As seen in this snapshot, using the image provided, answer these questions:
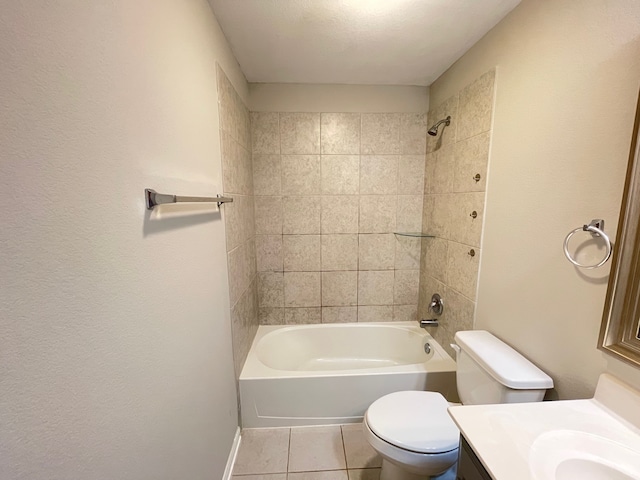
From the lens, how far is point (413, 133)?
88.5 inches

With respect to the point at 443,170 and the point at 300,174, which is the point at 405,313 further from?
the point at 300,174

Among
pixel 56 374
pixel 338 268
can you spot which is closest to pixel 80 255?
pixel 56 374

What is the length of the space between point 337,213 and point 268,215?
583 mm

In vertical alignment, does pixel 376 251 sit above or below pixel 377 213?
below

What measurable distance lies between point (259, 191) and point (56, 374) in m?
1.88

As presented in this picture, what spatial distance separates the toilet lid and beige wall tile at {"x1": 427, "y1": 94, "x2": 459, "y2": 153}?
1.61m

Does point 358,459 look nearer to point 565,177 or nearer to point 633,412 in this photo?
point 633,412

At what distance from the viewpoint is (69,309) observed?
1.67 ft

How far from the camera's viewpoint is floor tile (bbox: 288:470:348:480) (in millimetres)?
1475

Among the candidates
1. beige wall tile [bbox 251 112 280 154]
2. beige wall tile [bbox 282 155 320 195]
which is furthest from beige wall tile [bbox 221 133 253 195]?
beige wall tile [bbox 282 155 320 195]

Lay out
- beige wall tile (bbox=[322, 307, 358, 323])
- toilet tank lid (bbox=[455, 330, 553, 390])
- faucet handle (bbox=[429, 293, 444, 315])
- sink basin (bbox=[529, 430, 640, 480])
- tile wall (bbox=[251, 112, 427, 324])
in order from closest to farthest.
Result: 1. sink basin (bbox=[529, 430, 640, 480])
2. toilet tank lid (bbox=[455, 330, 553, 390])
3. faucet handle (bbox=[429, 293, 444, 315])
4. tile wall (bbox=[251, 112, 427, 324])
5. beige wall tile (bbox=[322, 307, 358, 323])

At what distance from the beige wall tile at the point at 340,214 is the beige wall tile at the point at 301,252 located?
154 millimetres

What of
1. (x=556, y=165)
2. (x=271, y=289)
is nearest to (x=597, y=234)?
(x=556, y=165)

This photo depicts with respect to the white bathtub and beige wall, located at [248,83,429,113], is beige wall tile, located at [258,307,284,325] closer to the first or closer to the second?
the white bathtub
